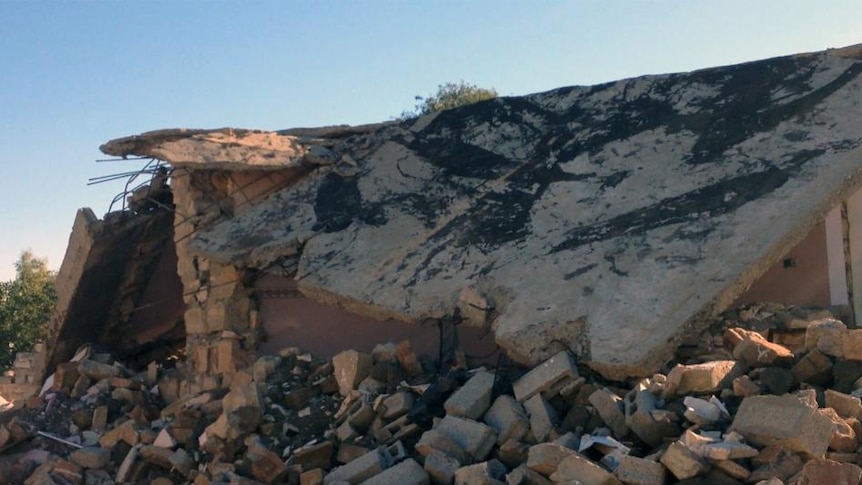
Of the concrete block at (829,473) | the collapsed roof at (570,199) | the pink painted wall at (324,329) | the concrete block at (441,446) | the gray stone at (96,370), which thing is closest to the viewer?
the concrete block at (829,473)

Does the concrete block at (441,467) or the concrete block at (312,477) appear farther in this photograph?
the concrete block at (312,477)

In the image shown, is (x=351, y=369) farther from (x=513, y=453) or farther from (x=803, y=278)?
(x=803, y=278)

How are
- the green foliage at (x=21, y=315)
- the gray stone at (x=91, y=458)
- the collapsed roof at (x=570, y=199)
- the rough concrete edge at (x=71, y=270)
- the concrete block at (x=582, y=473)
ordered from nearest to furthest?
the concrete block at (x=582, y=473)
the collapsed roof at (x=570, y=199)
the gray stone at (x=91, y=458)
the rough concrete edge at (x=71, y=270)
the green foliage at (x=21, y=315)

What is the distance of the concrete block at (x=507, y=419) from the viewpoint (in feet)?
18.0

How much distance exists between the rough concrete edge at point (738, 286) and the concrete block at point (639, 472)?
861 millimetres

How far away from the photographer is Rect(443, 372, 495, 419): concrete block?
5754 mm

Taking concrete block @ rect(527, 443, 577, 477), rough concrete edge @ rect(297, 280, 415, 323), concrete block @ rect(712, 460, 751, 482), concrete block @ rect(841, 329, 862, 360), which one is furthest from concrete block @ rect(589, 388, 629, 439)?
rough concrete edge @ rect(297, 280, 415, 323)

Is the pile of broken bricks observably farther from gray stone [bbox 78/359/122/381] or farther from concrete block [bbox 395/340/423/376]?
gray stone [bbox 78/359/122/381]

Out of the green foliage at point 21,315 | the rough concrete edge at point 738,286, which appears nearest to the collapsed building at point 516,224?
the rough concrete edge at point 738,286

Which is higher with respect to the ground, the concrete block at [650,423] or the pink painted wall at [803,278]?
the pink painted wall at [803,278]

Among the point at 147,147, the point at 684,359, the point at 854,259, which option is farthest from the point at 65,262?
the point at 854,259

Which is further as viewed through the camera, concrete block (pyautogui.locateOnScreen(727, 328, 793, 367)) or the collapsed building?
the collapsed building

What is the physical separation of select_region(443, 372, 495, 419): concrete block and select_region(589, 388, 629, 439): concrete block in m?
0.73

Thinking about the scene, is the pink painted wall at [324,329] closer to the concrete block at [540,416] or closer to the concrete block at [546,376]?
the concrete block at [546,376]
